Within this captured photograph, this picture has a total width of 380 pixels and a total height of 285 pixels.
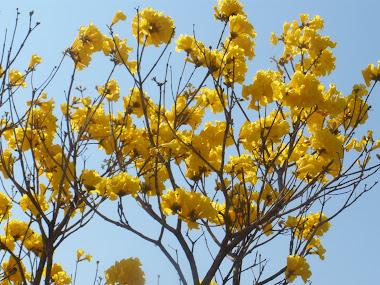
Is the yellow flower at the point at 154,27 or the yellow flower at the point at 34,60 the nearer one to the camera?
the yellow flower at the point at 154,27

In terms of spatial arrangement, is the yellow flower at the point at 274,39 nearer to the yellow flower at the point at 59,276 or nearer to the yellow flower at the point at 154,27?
the yellow flower at the point at 154,27

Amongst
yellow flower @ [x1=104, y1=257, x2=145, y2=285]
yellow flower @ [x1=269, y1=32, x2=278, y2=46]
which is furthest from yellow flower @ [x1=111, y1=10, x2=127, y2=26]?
yellow flower @ [x1=104, y1=257, x2=145, y2=285]

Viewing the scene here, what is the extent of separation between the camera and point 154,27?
3.45 meters

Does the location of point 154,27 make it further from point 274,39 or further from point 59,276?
point 59,276

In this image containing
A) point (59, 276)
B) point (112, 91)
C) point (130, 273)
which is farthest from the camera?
point (59, 276)

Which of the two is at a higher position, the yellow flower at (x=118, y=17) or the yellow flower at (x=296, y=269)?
the yellow flower at (x=118, y=17)

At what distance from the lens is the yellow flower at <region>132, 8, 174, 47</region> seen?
11.1ft

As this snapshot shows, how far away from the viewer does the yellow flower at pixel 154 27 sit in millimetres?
3381

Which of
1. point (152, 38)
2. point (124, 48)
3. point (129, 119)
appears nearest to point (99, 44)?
point (124, 48)

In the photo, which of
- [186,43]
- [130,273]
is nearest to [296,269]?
[130,273]

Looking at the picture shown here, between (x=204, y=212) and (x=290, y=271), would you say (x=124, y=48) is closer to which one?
(x=204, y=212)

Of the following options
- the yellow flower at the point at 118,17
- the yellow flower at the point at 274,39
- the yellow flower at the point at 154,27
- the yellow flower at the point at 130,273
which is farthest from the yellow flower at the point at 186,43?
the yellow flower at the point at 130,273

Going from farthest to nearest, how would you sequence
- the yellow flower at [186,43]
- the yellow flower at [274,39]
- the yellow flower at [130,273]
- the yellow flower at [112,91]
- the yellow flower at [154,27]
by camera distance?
the yellow flower at [274,39], the yellow flower at [112,91], the yellow flower at [186,43], the yellow flower at [154,27], the yellow flower at [130,273]

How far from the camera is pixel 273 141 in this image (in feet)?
11.8
